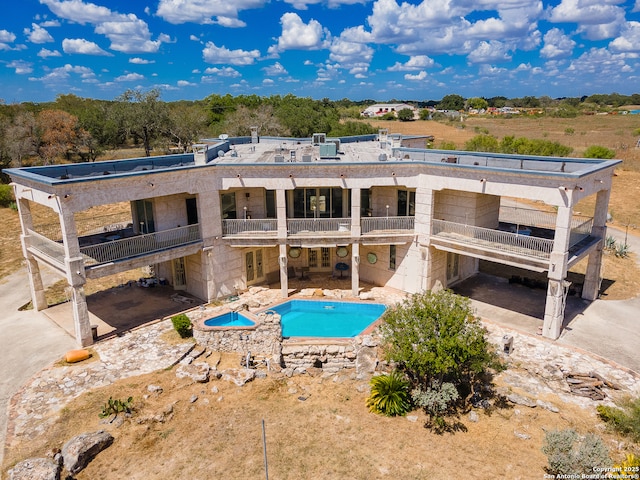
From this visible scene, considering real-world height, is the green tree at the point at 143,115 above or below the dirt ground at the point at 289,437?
above

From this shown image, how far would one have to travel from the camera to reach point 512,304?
25.2 metres

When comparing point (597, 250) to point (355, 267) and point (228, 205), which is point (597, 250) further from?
point (228, 205)

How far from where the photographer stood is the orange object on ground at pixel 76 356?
65.0 feet

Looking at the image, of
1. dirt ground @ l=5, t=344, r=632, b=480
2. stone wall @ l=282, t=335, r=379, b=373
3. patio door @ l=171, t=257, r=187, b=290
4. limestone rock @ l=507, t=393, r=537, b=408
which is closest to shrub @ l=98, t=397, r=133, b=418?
dirt ground @ l=5, t=344, r=632, b=480

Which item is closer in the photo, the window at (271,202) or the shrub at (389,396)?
the shrub at (389,396)

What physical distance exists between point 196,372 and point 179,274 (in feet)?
31.2

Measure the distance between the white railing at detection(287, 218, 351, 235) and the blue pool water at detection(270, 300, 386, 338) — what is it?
4.06 m

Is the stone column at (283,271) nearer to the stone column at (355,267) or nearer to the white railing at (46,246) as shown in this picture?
the stone column at (355,267)

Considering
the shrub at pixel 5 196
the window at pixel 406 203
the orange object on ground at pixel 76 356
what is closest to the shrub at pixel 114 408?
the orange object on ground at pixel 76 356

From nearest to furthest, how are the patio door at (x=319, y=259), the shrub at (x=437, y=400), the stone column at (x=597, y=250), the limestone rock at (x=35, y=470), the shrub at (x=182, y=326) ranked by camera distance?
1. the limestone rock at (x=35, y=470)
2. the shrub at (x=437, y=400)
3. the shrub at (x=182, y=326)
4. the stone column at (x=597, y=250)
5. the patio door at (x=319, y=259)

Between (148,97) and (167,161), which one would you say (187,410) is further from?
(148,97)

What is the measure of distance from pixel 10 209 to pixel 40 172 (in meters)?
27.2

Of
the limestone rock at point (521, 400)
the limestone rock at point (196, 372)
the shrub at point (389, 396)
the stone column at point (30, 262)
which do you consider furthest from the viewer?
the stone column at point (30, 262)

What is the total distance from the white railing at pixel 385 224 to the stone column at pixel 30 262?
57.9 feet
